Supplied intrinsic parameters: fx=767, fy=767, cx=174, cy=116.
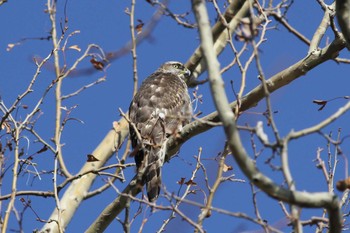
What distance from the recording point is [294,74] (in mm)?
6758

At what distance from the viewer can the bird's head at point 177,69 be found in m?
10.2

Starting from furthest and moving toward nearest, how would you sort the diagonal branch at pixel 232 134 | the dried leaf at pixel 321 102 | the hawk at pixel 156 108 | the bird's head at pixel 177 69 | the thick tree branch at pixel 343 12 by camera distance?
the bird's head at pixel 177 69 → the hawk at pixel 156 108 → the dried leaf at pixel 321 102 → the thick tree branch at pixel 343 12 → the diagonal branch at pixel 232 134

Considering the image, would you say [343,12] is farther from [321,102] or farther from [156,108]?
[156,108]

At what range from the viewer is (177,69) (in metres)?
10.4

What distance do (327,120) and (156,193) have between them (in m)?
3.99

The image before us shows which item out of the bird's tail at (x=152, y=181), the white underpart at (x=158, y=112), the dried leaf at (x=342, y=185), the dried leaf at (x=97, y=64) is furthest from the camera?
the white underpart at (x=158, y=112)

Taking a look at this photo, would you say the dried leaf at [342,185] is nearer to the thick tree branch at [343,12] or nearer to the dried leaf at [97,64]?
the thick tree branch at [343,12]

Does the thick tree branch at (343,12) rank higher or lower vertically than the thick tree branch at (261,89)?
lower

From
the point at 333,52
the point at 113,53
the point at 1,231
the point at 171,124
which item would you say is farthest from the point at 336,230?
the point at 171,124

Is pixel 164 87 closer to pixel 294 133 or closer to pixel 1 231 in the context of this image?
pixel 1 231

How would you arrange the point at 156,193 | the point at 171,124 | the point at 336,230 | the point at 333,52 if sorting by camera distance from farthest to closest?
1. the point at 171,124
2. the point at 156,193
3. the point at 333,52
4. the point at 336,230

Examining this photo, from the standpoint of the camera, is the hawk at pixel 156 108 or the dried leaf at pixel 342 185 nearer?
the dried leaf at pixel 342 185

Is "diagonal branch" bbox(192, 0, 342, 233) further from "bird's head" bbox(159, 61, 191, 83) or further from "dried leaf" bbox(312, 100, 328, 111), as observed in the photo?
"bird's head" bbox(159, 61, 191, 83)

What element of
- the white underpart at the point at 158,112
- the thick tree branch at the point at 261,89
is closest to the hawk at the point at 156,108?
the white underpart at the point at 158,112
